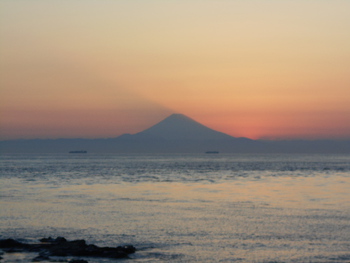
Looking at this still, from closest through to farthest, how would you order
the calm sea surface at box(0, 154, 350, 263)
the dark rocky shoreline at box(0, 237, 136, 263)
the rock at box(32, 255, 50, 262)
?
the rock at box(32, 255, 50, 262), the dark rocky shoreline at box(0, 237, 136, 263), the calm sea surface at box(0, 154, 350, 263)

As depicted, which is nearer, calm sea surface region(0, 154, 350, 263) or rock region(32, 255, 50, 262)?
rock region(32, 255, 50, 262)

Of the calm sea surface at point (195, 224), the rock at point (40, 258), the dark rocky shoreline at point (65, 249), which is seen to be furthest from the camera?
the calm sea surface at point (195, 224)

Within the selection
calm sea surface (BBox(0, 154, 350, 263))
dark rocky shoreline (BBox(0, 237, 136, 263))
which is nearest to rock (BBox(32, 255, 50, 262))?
dark rocky shoreline (BBox(0, 237, 136, 263))

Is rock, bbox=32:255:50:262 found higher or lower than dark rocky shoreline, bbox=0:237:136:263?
lower

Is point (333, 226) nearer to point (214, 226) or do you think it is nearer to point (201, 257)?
Answer: point (214, 226)

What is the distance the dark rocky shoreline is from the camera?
70.7ft

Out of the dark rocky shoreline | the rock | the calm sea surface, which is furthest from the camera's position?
the calm sea surface

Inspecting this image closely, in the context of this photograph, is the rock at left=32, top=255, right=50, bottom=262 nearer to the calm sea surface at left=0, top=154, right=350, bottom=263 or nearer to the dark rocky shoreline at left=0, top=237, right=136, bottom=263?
the dark rocky shoreline at left=0, top=237, right=136, bottom=263

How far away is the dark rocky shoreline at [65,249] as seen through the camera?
21536mm

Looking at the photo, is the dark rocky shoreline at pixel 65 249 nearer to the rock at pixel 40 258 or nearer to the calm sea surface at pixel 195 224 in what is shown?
the rock at pixel 40 258

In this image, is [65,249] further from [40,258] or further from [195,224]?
[195,224]

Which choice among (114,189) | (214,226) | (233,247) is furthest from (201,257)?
(114,189)

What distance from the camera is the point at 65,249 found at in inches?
875

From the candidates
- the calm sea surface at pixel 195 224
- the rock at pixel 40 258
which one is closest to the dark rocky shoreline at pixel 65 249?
the rock at pixel 40 258
